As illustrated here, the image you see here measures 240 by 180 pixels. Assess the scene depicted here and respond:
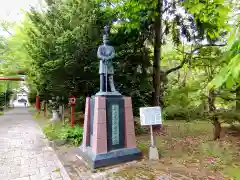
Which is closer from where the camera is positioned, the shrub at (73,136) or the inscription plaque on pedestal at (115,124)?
the inscription plaque on pedestal at (115,124)

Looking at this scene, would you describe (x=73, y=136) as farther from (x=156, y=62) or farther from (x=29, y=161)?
(x=156, y=62)

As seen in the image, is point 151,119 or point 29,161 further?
point 29,161

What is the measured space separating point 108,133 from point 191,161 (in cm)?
187

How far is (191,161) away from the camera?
407 cm

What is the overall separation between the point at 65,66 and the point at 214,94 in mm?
4577

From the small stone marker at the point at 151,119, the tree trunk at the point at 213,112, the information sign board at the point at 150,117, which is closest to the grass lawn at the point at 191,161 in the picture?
the small stone marker at the point at 151,119

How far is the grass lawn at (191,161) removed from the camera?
3439 millimetres

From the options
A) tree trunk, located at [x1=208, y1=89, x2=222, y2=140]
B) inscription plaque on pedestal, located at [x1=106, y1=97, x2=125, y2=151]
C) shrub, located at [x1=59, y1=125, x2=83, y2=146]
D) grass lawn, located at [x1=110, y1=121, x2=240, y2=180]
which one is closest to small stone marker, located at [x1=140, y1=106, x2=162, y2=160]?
grass lawn, located at [x1=110, y1=121, x2=240, y2=180]

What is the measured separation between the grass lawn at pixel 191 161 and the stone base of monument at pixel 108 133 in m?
0.40

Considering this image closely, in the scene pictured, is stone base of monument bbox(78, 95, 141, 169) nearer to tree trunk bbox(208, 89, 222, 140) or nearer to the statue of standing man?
the statue of standing man

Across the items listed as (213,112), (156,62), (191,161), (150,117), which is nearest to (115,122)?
(150,117)

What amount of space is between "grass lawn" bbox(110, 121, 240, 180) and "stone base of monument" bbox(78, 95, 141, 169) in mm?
399

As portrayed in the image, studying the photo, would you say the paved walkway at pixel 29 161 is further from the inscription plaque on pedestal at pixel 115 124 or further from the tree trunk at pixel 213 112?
the tree trunk at pixel 213 112

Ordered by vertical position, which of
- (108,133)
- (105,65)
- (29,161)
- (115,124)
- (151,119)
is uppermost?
(105,65)
